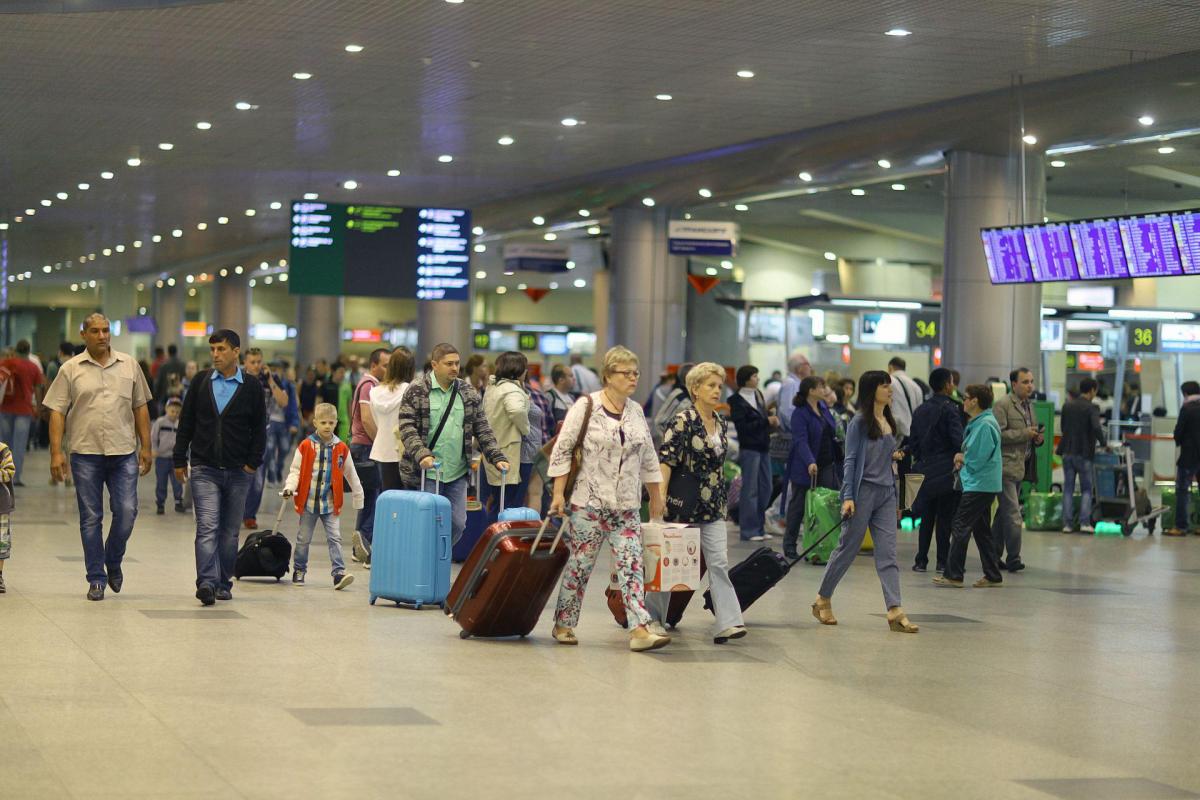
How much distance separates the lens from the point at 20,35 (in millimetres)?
16828

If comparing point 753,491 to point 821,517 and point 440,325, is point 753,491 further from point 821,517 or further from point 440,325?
point 440,325

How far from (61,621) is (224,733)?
3.39 metres

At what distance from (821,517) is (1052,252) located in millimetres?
4416

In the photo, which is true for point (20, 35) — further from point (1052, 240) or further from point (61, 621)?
point (1052, 240)

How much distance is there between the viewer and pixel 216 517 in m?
10.4

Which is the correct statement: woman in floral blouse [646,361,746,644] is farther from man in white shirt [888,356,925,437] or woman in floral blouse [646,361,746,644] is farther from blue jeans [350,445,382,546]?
man in white shirt [888,356,925,437]

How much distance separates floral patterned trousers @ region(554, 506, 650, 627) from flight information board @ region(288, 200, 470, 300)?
1588 centimetres

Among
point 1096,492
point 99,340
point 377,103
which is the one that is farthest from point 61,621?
point 1096,492

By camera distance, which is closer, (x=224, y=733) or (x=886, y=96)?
(x=224, y=733)

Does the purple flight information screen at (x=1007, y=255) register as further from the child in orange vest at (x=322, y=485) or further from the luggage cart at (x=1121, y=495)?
the child in orange vest at (x=322, y=485)

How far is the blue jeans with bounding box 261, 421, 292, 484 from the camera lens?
22.1 meters

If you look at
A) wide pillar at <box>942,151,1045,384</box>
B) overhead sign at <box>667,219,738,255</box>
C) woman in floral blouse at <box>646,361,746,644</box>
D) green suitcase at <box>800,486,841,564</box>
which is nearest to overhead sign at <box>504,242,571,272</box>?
overhead sign at <box>667,219,738,255</box>

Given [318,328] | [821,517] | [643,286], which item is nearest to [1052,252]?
[821,517]

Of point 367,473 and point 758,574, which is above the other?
point 367,473
